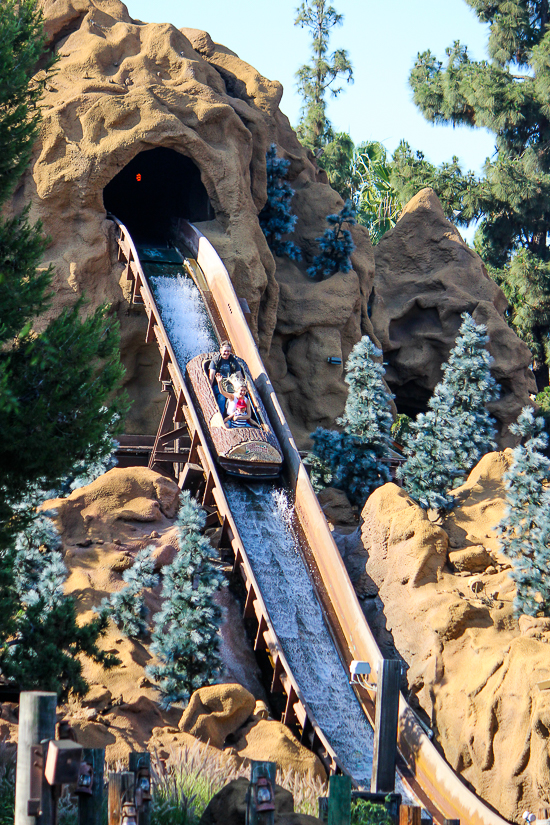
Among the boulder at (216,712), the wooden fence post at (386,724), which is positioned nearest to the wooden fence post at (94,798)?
the wooden fence post at (386,724)

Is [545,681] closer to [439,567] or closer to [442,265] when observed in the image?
[439,567]

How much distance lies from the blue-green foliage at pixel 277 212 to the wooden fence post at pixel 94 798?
16.3m

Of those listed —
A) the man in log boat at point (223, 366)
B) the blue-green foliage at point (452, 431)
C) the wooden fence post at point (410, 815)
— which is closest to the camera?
the wooden fence post at point (410, 815)

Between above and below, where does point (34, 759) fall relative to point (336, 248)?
below

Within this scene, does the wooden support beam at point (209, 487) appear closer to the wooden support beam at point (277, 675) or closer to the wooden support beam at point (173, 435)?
the wooden support beam at point (173, 435)

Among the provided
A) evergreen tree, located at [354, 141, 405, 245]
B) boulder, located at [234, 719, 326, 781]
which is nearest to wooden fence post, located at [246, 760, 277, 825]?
boulder, located at [234, 719, 326, 781]

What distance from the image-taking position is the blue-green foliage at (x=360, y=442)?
16250mm

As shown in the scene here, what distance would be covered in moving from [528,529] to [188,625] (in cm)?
456

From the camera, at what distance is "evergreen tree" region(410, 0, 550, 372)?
1027 inches

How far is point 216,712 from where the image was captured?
1046cm

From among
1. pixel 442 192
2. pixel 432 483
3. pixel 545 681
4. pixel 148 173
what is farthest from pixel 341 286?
pixel 545 681

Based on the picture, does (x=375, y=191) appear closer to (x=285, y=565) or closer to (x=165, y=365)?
(x=165, y=365)

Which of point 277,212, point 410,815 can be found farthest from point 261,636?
point 277,212

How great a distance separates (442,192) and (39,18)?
20501 mm
